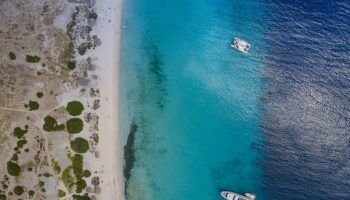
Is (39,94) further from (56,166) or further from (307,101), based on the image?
(307,101)

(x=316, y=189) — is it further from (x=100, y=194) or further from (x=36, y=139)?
(x=36, y=139)

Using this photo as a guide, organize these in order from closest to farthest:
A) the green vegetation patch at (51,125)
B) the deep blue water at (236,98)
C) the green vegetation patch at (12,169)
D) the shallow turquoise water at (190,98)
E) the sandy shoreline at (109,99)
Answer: the green vegetation patch at (12,169)
the green vegetation patch at (51,125)
the sandy shoreline at (109,99)
the shallow turquoise water at (190,98)
the deep blue water at (236,98)

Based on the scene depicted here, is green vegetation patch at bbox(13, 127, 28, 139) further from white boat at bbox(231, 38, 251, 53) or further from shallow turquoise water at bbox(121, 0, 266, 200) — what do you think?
white boat at bbox(231, 38, 251, 53)

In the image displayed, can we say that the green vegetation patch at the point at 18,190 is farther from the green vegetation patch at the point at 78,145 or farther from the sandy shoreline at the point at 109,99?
the sandy shoreline at the point at 109,99

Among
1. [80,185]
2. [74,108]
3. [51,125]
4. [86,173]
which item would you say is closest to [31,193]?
[80,185]

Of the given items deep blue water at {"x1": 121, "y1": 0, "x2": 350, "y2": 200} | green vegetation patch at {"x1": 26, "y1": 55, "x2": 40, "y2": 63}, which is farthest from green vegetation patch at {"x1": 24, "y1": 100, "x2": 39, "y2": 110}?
deep blue water at {"x1": 121, "y1": 0, "x2": 350, "y2": 200}

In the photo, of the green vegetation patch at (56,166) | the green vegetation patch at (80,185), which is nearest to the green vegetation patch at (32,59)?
the green vegetation patch at (56,166)
